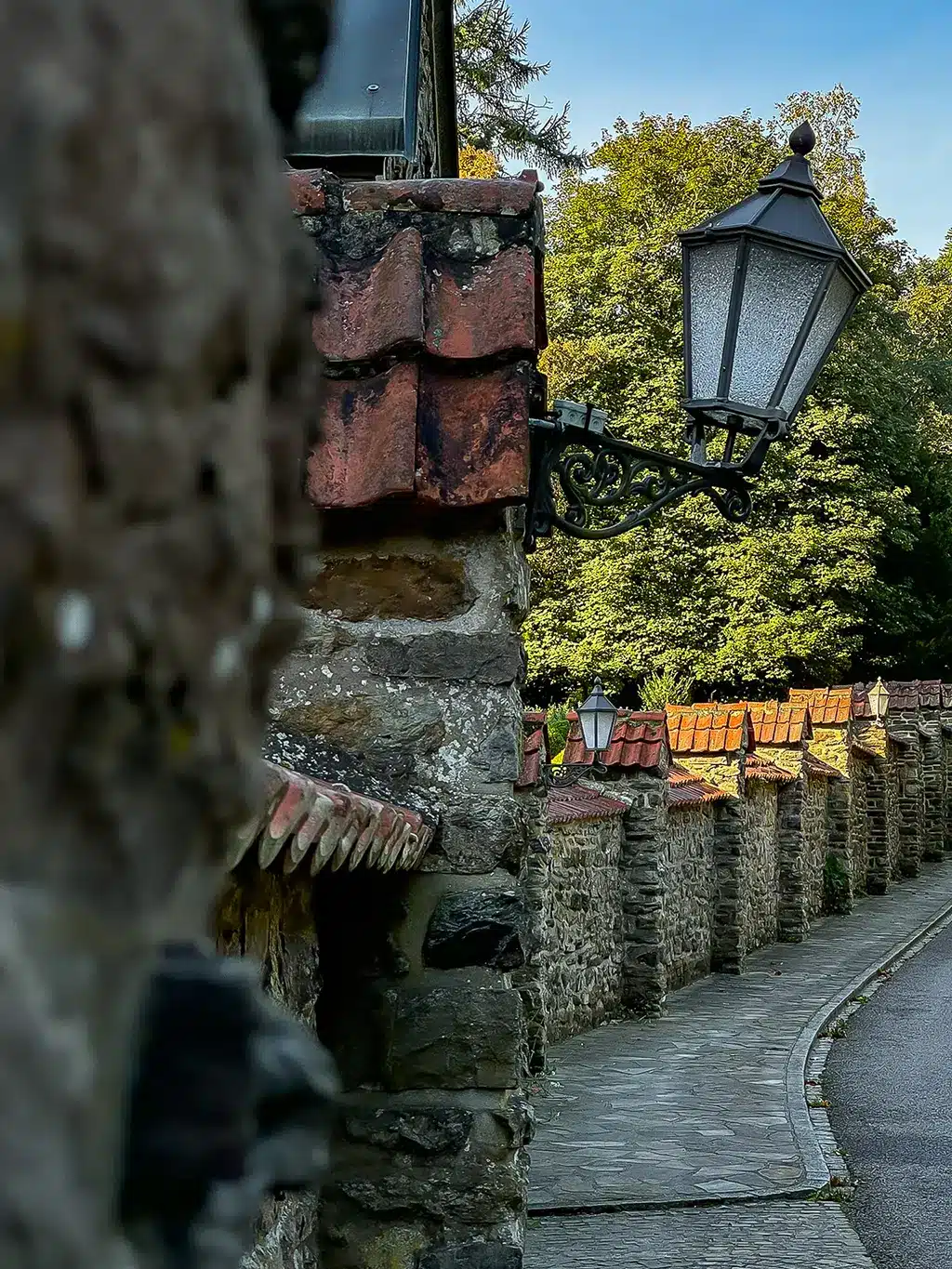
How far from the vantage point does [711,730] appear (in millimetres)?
18766

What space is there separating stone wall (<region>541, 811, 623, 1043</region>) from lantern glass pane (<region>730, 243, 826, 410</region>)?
7798mm

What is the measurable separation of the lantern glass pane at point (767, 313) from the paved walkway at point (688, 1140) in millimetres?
4624

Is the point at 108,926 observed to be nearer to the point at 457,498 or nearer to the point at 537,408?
the point at 457,498

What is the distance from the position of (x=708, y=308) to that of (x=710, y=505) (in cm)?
2604

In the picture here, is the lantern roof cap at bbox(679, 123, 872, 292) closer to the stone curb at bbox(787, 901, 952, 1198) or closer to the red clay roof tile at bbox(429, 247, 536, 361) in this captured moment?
the red clay roof tile at bbox(429, 247, 536, 361)

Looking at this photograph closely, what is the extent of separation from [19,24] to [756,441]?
3.87 meters

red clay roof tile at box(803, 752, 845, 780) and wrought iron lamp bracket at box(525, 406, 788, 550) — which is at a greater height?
wrought iron lamp bracket at box(525, 406, 788, 550)

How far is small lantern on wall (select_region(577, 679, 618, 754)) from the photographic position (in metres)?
14.1

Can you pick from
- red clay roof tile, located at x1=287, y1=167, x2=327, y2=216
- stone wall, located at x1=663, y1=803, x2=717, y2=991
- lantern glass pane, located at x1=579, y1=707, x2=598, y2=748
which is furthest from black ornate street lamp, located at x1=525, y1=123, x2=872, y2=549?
stone wall, located at x1=663, y1=803, x2=717, y2=991

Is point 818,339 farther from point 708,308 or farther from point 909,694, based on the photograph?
point 909,694

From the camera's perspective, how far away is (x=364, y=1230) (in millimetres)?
2779

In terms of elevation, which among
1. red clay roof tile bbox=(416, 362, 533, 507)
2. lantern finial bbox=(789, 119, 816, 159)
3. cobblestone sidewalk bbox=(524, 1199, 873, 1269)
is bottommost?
cobblestone sidewalk bbox=(524, 1199, 873, 1269)

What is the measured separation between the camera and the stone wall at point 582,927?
12.4m

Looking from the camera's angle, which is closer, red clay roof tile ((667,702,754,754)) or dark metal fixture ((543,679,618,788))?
dark metal fixture ((543,679,618,788))
